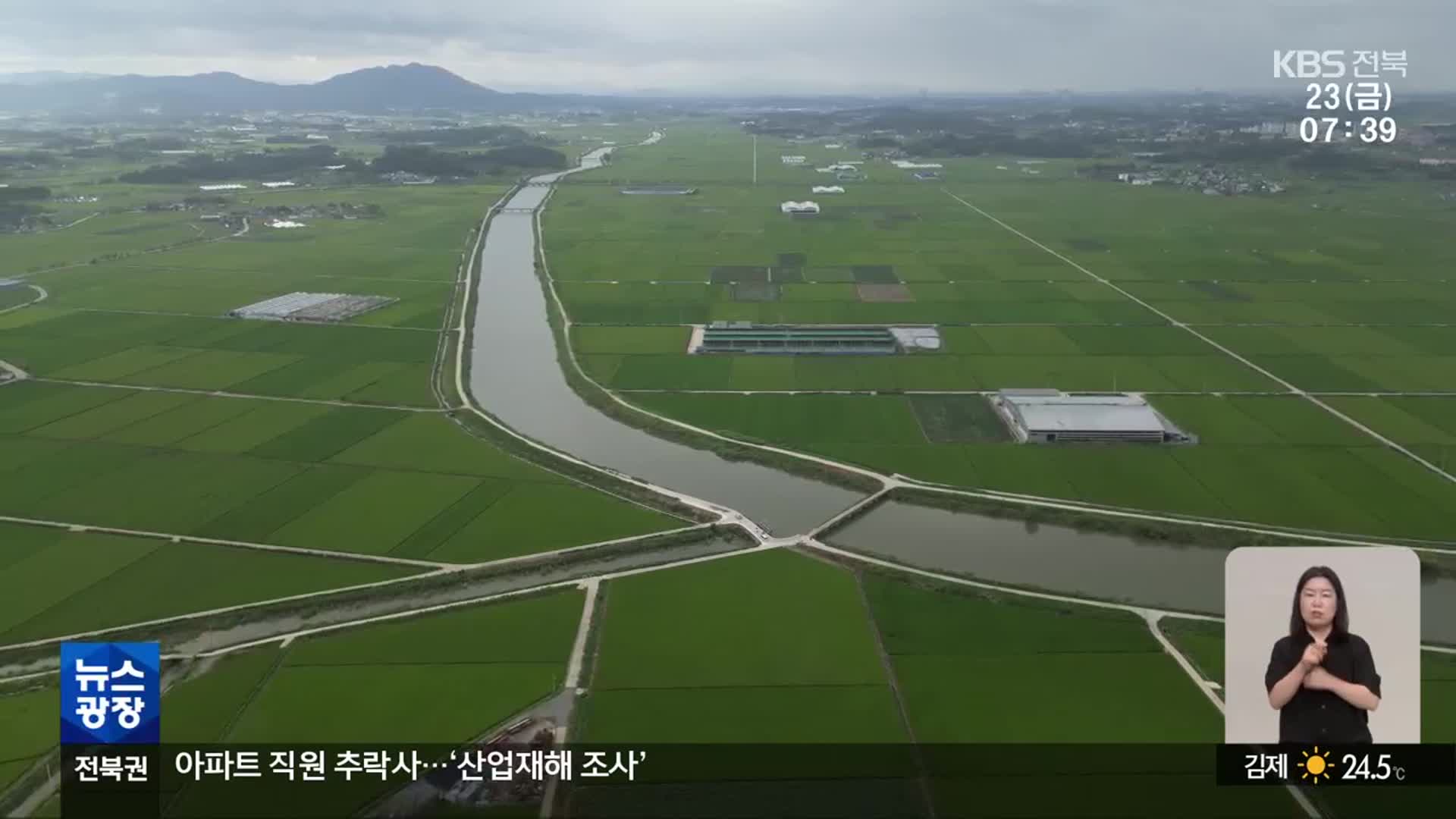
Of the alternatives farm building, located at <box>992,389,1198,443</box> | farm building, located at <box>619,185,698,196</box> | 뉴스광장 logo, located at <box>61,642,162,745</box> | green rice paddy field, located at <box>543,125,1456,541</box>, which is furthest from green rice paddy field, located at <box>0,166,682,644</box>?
farm building, located at <box>619,185,698,196</box>

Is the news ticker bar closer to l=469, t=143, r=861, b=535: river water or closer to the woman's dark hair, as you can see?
l=469, t=143, r=861, b=535: river water

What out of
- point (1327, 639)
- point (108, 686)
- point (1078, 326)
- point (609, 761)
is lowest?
point (609, 761)

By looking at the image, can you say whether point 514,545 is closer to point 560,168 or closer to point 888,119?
point 560,168

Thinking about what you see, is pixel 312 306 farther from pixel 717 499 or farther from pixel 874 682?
pixel 874 682

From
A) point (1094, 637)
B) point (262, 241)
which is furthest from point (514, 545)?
point (262, 241)

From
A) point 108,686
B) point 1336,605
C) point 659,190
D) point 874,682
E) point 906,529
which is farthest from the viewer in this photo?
point 659,190

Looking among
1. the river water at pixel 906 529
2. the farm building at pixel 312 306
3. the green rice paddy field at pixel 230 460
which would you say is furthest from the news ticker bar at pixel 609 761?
the farm building at pixel 312 306

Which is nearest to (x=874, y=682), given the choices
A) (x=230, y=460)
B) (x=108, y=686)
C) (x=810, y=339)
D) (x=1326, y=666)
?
(x=1326, y=666)

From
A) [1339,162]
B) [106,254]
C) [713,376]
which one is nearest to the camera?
[713,376]
